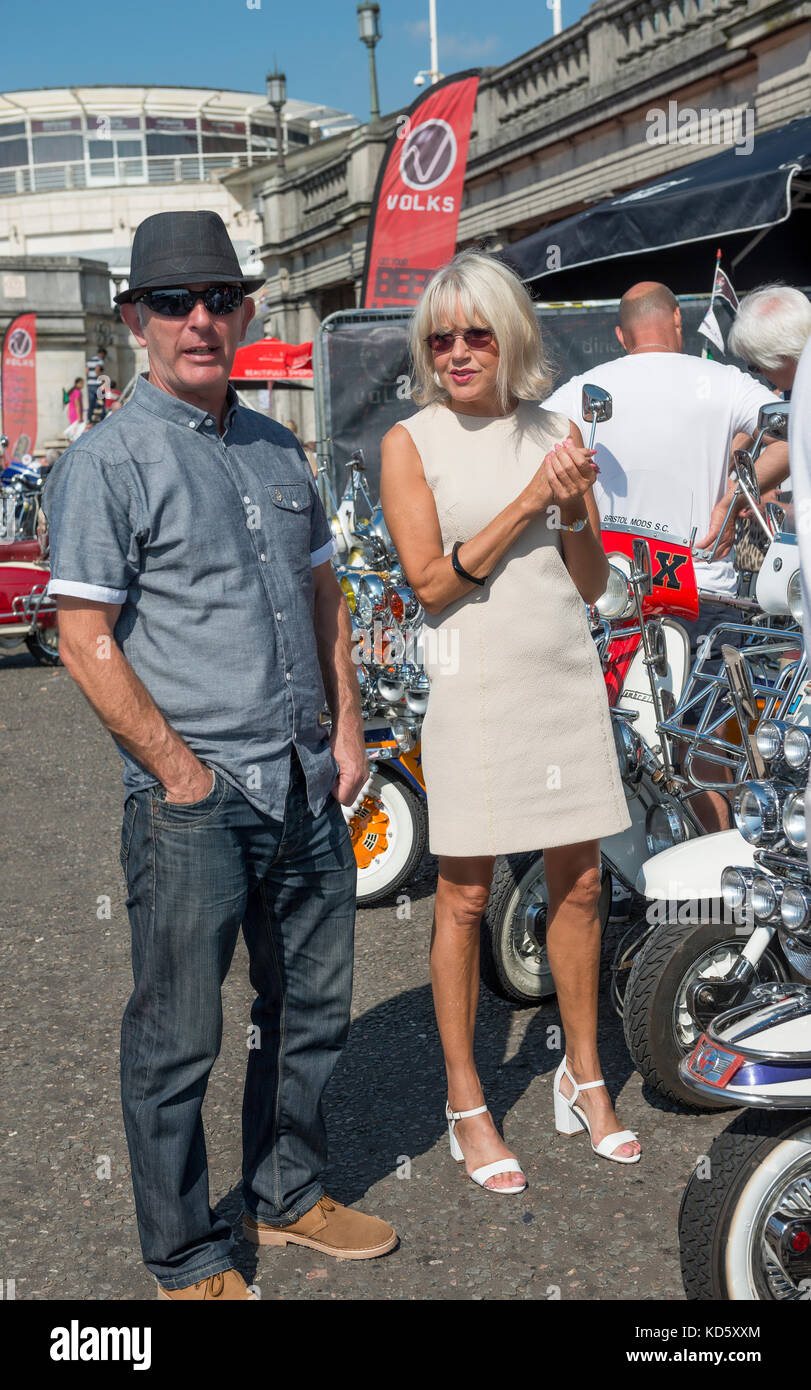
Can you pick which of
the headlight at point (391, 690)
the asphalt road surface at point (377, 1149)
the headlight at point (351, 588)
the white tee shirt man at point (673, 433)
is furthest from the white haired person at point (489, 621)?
the headlight at point (351, 588)

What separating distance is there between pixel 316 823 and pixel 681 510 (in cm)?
217

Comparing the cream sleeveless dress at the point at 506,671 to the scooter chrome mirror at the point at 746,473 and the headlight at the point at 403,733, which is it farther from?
the headlight at the point at 403,733

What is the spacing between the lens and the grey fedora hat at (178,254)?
2.46 meters

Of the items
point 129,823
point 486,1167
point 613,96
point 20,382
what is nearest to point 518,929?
point 486,1167

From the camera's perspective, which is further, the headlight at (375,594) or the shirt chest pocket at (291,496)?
the headlight at (375,594)

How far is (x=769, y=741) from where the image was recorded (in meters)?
2.73

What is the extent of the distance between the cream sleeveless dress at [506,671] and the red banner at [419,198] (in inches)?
315

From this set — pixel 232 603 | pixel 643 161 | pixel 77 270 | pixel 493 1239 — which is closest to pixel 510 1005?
pixel 493 1239

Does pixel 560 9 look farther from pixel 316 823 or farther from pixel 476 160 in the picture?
pixel 316 823

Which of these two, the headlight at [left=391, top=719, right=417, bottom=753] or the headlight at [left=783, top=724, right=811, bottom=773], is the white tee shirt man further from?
the headlight at [left=783, top=724, right=811, bottom=773]

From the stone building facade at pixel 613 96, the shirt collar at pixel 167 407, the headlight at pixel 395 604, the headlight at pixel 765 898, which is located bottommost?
the headlight at pixel 765 898

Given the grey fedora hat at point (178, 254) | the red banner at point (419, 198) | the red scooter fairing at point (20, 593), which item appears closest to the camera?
the grey fedora hat at point (178, 254)

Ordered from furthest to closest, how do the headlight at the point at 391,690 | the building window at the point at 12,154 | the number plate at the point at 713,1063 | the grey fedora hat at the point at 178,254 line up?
the building window at the point at 12,154 < the headlight at the point at 391,690 < the grey fedora hat at the point at 178,254 < the number plate at the point at 713,1063

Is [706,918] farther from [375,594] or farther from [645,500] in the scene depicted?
[375,594]
